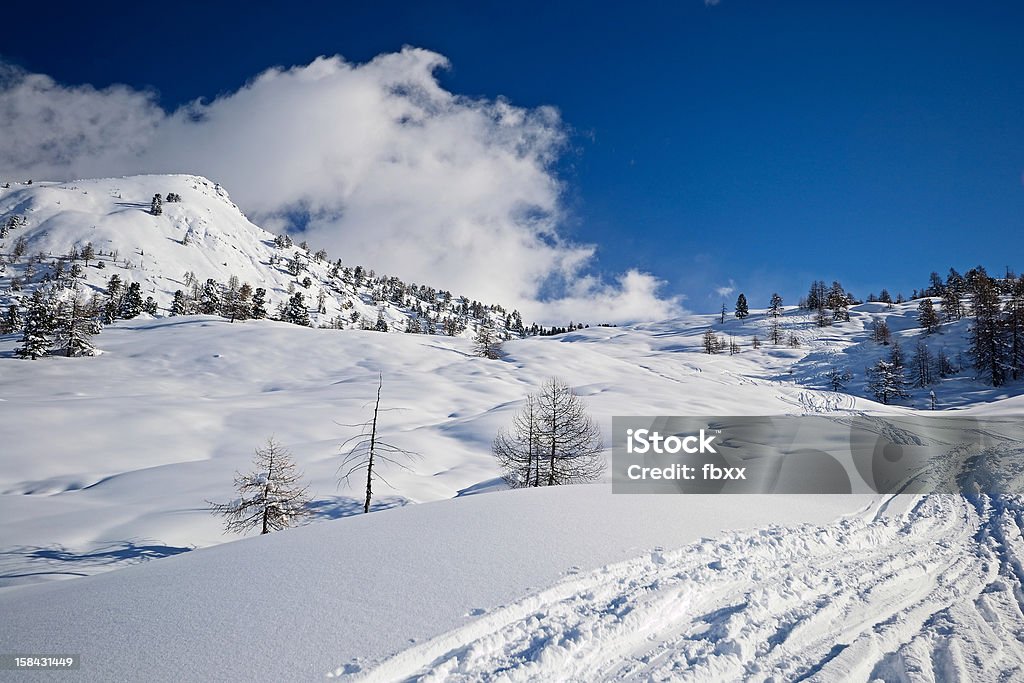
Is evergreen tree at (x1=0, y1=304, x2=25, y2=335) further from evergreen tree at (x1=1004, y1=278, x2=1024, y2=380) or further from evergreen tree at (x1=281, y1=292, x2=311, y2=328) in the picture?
evergreen tree at (x1=1004, y1=278, x2=1024, y2=380)

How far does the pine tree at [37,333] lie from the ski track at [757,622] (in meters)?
77.6

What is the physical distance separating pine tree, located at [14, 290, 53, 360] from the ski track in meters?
77.6

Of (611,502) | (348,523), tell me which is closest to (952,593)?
(611,502)

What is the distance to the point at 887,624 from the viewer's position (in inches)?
216

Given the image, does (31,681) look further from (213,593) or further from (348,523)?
(348,523)

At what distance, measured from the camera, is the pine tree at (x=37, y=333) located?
176 ft

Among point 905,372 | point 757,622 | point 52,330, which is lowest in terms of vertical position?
point 757,622

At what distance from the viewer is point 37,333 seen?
54219 millimetres

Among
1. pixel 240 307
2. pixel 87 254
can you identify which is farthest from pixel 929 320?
pixel 87 254

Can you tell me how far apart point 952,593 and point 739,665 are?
4575 millimetres

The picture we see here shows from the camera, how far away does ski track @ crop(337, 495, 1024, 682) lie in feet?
14.6

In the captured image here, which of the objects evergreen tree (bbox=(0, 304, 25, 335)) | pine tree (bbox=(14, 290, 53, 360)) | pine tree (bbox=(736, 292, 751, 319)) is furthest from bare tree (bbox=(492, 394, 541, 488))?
pine tree (bbox=(736, 292, 751, 319))

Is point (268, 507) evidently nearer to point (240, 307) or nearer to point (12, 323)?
point (12, 323)

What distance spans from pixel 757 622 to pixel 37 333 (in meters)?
80.6
